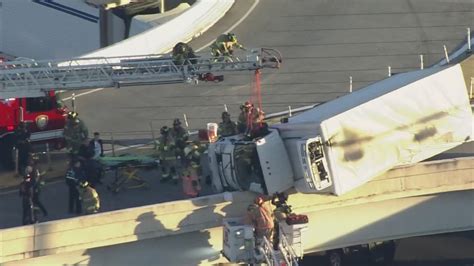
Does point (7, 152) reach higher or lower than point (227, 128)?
lower

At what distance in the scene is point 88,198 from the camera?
2344 centimetres

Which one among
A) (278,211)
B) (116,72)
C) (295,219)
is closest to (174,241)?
(278,211)

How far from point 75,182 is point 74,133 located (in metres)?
2.09

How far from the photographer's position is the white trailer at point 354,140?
23.6m

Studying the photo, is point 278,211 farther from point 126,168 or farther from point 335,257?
point 126,168

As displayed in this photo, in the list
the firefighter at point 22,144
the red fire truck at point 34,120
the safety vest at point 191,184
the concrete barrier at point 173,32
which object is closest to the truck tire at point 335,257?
the safety vest at point 191,184

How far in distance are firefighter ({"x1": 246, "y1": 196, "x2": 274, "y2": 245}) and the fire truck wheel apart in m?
6.95

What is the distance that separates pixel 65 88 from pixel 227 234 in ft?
20.1

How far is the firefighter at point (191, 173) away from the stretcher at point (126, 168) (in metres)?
1.31

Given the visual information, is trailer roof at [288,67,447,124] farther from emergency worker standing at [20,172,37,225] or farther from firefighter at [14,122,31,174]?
firefighter at [14,122,31,174]

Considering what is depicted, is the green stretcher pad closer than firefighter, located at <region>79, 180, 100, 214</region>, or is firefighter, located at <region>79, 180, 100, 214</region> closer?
firefighter, located at <region>79, 180, 100, 214</region>

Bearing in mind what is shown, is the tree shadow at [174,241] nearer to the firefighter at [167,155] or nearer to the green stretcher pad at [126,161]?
the firefighter at [167,155]

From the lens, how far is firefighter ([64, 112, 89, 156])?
25953 millimetres

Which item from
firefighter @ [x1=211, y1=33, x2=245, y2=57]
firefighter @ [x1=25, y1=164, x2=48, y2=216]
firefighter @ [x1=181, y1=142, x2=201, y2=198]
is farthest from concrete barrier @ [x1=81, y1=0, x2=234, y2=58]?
firefighter @ [x1=25, y1=164, x2=48, y2=216]
